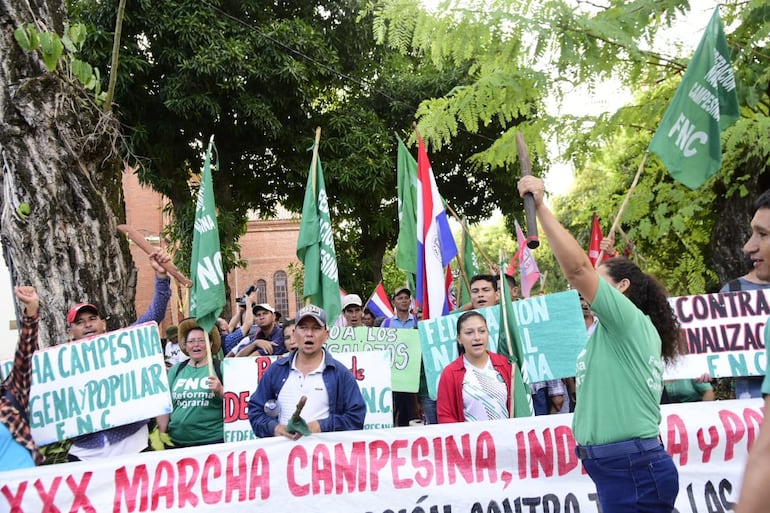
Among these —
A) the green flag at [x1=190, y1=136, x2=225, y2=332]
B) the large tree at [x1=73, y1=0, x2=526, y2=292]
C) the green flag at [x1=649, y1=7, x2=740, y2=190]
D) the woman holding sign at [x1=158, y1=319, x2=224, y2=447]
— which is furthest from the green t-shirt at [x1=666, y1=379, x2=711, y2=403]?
the large tree at [x1=73, y1=0, x2=526, y2=292]

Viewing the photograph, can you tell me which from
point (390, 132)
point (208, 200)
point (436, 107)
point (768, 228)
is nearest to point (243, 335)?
point (208, 200)

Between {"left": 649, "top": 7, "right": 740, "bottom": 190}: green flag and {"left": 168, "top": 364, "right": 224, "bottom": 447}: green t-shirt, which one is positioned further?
{"left": 168, "top": 364, "right": 224, "bottom": 447}: green t-shirt

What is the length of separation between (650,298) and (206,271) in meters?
4.29

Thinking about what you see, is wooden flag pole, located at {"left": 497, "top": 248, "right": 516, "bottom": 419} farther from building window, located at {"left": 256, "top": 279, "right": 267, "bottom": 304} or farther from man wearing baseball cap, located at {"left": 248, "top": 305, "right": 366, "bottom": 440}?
building window, located at {"left": 256, "top": 279, "right": 267, "bottom": 304}

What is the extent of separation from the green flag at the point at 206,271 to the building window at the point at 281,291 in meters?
32.6

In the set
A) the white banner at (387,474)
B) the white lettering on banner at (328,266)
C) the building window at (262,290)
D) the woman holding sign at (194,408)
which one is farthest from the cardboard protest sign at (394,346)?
the building window at (262,290)

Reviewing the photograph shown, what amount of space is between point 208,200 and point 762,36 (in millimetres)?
4756

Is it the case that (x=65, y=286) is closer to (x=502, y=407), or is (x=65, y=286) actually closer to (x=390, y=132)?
(x=502, y=407)

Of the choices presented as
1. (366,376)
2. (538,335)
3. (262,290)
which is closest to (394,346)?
(366,376)

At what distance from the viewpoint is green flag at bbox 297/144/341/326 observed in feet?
25.8

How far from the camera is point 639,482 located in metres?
3.34

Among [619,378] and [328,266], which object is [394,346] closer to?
[328,266]

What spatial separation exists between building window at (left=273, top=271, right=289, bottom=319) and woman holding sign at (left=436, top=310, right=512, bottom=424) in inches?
1352

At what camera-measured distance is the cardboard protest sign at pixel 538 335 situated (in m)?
6.92
